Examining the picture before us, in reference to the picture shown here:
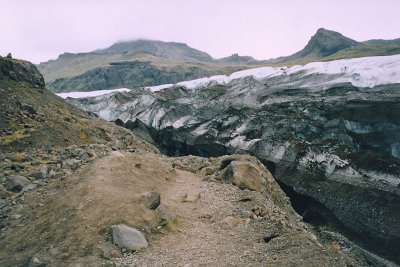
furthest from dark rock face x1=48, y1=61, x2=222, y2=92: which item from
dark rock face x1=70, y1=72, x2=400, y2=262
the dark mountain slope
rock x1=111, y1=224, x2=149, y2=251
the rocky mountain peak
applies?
rock x1=111, y1=224, x2=149, y2=251

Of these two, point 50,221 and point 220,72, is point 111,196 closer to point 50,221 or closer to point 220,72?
point 50,221

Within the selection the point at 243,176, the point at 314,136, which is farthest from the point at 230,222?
the point at 314,136

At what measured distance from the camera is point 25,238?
5812mm

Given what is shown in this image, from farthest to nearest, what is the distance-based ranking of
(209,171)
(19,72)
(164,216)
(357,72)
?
(357,72) < (19,72) < (209,171) < (164,216)

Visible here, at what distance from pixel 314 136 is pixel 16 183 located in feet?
76.0

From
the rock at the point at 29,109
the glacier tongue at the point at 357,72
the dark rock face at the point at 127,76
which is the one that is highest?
the dark rock face at the point at 127,76

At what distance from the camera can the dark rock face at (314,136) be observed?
1360 cm

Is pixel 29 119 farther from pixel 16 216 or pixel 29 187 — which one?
pixel 16 216

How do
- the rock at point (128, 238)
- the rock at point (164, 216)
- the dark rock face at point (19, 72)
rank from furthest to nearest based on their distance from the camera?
the dark rock face at point (19, 72)
the rock at point (164, 216)
the rock at point (128, 238)

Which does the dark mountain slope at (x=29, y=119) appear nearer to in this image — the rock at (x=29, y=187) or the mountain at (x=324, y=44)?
the rock at (x=29, y=187)

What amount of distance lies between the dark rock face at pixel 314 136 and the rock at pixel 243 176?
6628 millimetres

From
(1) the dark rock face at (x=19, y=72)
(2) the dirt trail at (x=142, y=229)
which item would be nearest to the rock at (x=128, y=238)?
(2) the dirt trail at (x=142, y=229)

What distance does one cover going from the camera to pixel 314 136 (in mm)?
23047

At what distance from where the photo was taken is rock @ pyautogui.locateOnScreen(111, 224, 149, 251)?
5.48 m
